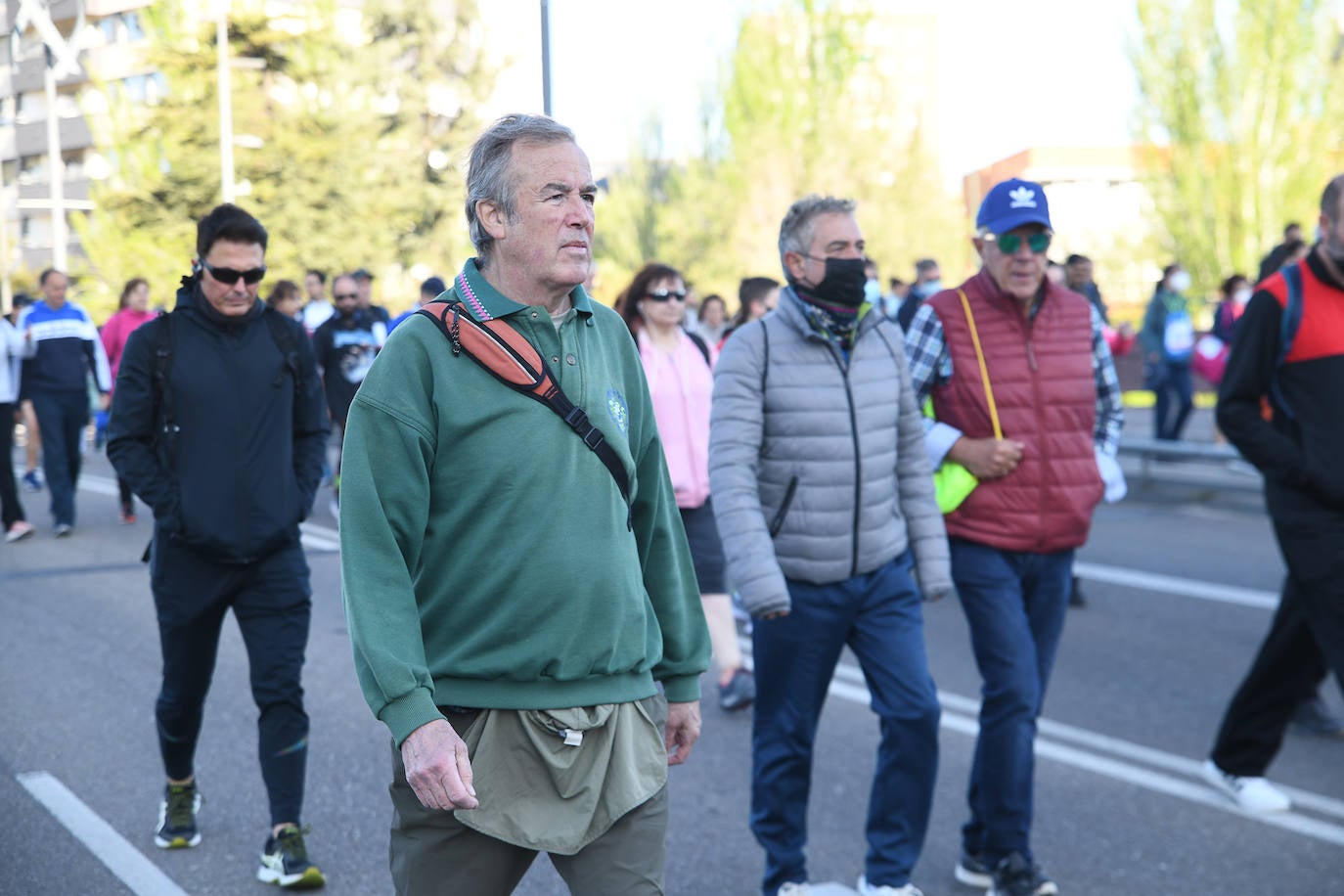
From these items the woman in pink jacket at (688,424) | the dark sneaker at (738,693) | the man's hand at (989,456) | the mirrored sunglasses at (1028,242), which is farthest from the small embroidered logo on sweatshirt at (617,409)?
the dark sneaker at (738,693)

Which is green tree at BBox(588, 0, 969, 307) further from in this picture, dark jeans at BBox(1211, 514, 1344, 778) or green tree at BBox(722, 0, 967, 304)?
dark jeans at BBox(1211, 514, 1344, 778)

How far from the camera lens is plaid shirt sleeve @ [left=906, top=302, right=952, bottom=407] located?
180 inches

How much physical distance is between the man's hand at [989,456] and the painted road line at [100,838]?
2.68 meters

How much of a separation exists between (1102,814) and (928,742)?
131 centimetres

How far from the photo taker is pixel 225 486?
4457 mm

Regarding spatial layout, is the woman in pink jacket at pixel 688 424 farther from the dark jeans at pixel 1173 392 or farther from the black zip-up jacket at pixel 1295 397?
the dark jeans at pixel 1173 392

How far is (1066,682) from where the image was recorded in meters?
6.93

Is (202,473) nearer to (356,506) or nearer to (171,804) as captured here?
(171,804)

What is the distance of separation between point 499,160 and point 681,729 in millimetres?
1135

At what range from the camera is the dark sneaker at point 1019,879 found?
4.22 metres

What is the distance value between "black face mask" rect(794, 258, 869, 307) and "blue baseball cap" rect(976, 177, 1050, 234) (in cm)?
56

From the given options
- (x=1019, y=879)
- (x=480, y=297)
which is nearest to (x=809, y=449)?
(x=1019, y=879)

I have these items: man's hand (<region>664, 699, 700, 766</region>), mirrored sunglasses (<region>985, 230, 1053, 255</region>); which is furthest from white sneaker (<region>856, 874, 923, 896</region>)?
mirrored sunglasses (<region>985, 230, 1053, 255</region>)

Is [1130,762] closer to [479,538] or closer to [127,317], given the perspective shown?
[479,538]
